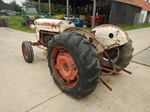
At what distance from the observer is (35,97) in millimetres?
2070

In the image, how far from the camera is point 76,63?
5.65 feet

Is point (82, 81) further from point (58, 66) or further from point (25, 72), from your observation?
point (25, 72)

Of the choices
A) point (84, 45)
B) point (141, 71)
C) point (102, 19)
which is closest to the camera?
point (84, 45)

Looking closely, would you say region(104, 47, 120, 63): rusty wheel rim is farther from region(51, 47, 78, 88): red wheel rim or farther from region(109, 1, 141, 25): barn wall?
region(109, 1, 141, 25): barn wall

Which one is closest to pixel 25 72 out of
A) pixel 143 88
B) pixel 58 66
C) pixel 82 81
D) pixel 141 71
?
pixel 58 66

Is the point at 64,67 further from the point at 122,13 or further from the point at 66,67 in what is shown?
the point at 122,13

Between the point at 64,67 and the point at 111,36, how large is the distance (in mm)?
1103

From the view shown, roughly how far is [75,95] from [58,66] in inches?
24.4

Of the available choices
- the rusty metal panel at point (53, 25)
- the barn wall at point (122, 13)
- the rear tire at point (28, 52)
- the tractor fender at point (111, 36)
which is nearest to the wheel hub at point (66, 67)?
the rusty metal panel at point (53, 25)

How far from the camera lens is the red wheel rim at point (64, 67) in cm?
200

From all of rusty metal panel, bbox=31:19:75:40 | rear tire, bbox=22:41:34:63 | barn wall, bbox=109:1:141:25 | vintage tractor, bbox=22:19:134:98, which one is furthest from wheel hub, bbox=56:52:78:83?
barn wall, bbox=109:1:141:25

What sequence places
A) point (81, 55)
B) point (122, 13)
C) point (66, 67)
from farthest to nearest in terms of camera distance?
point (122, 13) → point (66, 67) → point (81, 55)

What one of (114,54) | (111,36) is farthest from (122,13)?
(111,36)

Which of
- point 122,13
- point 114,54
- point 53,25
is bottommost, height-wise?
point 114,54
